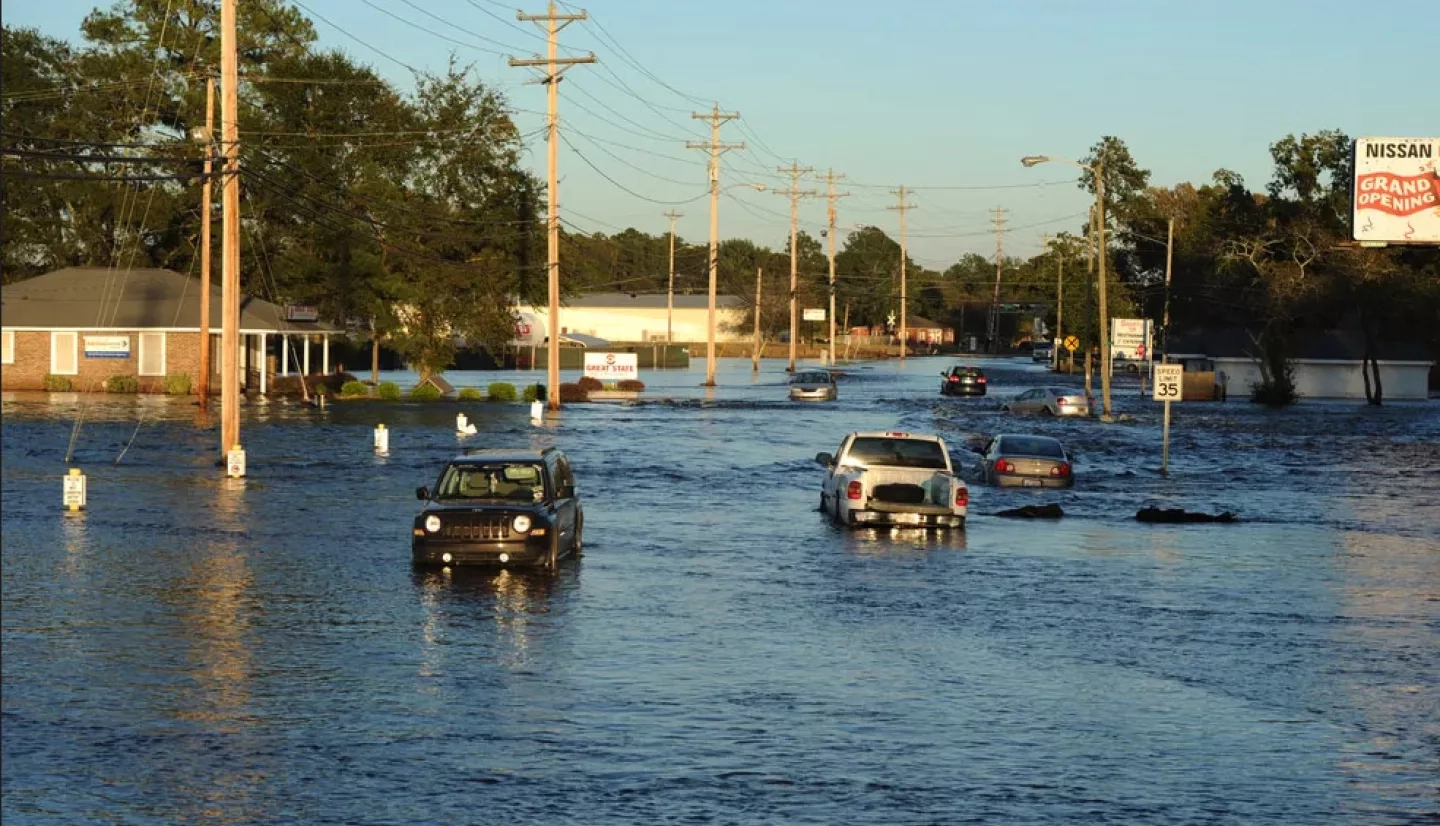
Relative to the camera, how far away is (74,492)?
31.1 metres

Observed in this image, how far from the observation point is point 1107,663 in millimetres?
16672

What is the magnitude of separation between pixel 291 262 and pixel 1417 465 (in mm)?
55857

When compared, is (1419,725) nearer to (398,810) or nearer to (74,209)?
(398,810)

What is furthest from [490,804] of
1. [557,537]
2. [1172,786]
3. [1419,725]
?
[557,537]

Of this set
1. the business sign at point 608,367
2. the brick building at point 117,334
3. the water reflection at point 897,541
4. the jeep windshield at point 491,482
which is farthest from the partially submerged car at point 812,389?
the jeep windshield at point 491,482

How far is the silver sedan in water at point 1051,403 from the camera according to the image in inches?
2768

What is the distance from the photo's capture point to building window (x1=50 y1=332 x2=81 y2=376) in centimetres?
7344

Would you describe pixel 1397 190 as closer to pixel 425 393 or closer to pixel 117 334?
pixel 425 393

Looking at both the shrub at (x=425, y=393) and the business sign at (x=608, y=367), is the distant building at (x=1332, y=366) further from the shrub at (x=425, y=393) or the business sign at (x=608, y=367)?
the shrub at (x=425, y=393)

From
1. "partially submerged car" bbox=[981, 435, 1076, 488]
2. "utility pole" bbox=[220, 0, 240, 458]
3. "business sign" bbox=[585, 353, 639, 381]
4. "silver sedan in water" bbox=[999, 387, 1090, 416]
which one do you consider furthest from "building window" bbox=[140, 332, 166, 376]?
"partially submerged car" bbox=[981, 435, 1076, 488]

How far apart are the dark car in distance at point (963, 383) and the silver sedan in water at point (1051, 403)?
15147mm

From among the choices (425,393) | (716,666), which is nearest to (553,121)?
(425,393)

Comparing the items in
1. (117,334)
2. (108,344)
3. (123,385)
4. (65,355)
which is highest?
(117,334)

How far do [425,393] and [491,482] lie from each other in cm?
5475
